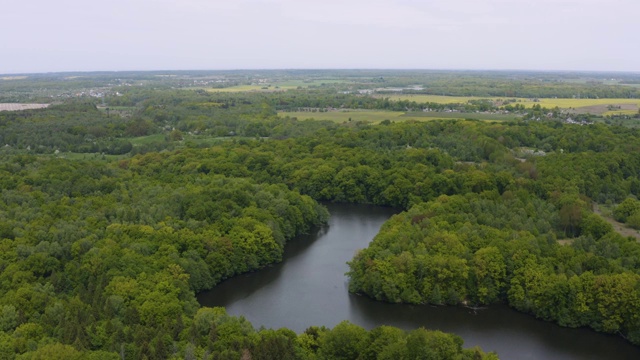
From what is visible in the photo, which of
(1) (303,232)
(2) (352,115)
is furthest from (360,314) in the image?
(2) (352,115)

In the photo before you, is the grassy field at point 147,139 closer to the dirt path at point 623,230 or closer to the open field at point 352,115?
the open field at point 352,115

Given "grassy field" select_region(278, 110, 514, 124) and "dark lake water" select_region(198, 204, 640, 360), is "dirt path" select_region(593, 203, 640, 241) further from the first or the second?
"grassy field" select_region(278, 110, 514, 124)

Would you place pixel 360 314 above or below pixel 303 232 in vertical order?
below

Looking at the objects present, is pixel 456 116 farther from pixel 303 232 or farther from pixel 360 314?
pixel 360 314

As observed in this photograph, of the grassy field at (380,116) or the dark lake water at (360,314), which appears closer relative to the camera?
the dark lake water at (360,314)

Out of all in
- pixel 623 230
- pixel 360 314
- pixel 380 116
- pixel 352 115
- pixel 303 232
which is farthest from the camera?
pixel 352 115

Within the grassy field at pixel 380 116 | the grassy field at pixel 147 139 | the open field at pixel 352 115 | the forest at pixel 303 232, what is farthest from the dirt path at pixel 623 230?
the grassy field at pixel 147 139

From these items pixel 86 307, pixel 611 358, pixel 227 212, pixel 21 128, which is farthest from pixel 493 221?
pixel 21 128

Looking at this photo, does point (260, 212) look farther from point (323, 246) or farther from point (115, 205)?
point (115, 205)
